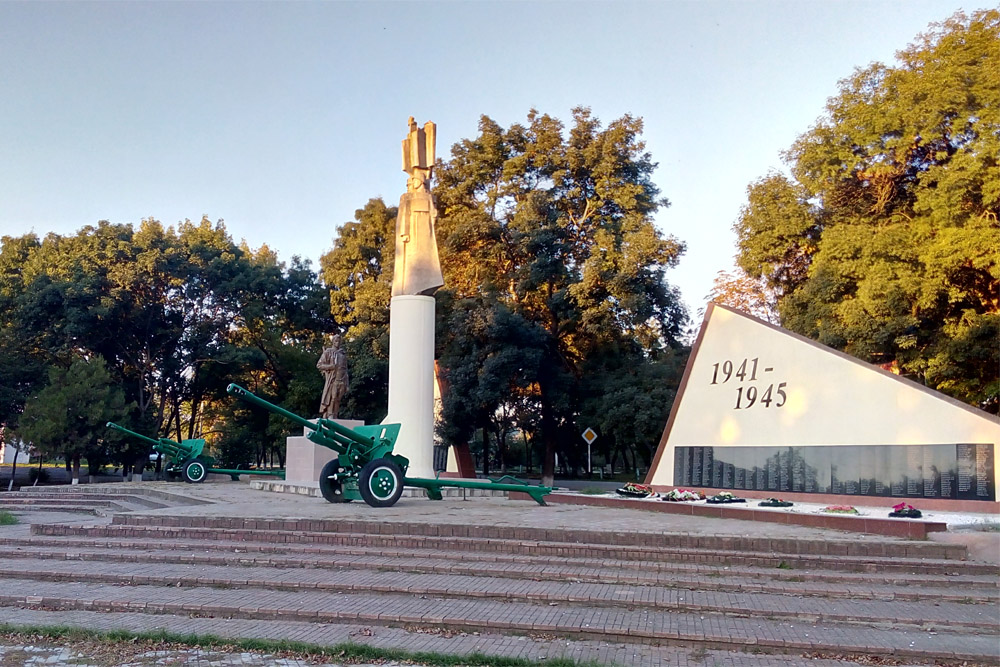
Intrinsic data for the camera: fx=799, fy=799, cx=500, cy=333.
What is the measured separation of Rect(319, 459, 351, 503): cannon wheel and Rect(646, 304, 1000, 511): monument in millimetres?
6564

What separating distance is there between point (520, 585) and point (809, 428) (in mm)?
7944

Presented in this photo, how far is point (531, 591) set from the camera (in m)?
7.17

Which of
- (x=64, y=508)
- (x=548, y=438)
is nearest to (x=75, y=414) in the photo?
(x=64, y=508)

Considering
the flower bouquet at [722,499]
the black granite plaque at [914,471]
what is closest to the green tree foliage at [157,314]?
the flower bouquet at [722,499]

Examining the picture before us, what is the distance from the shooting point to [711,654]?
569 cm

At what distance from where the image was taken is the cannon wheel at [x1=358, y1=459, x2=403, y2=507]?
39.7 feet

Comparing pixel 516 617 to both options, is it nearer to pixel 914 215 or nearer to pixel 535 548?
pixel 535 548

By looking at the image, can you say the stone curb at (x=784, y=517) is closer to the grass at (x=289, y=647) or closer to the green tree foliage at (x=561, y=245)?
the grass at (x=289, y=647)

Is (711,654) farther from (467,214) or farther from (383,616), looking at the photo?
(467,214)

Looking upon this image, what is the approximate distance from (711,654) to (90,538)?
7.72 meters

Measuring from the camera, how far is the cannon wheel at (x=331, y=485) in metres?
12.8

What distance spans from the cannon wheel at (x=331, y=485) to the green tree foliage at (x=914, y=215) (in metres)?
11.7

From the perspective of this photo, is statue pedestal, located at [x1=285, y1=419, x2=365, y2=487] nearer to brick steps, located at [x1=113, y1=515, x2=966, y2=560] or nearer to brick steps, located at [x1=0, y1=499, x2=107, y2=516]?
brick steps, located at [x1=0, y1=499, x2=107, y2=516]

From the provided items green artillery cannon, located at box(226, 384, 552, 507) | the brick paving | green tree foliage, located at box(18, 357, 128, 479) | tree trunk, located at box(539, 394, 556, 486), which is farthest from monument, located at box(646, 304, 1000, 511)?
green tree foliage, located at box(18, 357, 128, 479)
